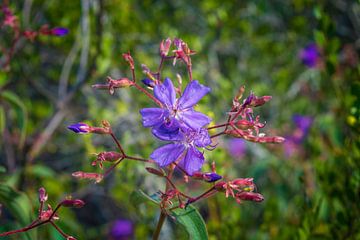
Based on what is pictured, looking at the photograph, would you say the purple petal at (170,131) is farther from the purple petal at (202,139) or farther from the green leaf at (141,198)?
the green leaf at (141,198)

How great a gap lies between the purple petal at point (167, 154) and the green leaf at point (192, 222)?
0.15 meters

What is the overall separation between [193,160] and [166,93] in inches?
7.2

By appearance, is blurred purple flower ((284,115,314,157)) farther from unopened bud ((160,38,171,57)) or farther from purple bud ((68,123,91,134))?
purple bud ((68,123,91,134))

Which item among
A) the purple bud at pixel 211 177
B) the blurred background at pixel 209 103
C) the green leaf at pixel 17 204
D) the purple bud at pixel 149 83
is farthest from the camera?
the blurred background at pixel 209 103

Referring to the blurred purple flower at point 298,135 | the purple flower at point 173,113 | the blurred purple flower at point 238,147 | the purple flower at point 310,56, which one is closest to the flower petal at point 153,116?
the purple flower at point 173,113

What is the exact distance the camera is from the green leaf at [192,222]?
4.33ft

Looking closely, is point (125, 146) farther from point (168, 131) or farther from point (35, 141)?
point (168, 131)

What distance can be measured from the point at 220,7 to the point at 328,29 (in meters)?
1.57

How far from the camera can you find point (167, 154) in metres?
1.32

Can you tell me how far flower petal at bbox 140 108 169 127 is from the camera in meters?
1.34

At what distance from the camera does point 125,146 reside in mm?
2861

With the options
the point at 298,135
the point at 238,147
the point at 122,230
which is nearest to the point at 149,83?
the point at 298,135

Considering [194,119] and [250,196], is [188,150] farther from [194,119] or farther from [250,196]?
[250,196]

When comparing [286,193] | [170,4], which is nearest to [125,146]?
[286,193]
